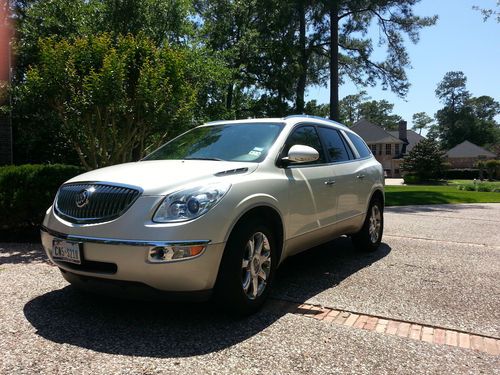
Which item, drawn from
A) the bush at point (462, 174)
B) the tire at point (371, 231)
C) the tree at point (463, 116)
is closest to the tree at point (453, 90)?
the tree at point (463, 116)

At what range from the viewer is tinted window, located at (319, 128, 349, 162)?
561cm

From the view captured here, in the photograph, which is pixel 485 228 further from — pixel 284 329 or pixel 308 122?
pixel 284 329

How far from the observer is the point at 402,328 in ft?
12.5

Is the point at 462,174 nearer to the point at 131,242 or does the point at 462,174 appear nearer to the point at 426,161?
the point at 426,161

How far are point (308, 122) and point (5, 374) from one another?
3845mm

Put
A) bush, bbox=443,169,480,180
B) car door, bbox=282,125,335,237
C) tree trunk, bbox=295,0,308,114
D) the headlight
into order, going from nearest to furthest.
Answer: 1. the headlight
2. car door, bbox=282,125,335,237
3. tree trunk, bbox=295,0,308,114
4. bush, bbox=443,169,480,180

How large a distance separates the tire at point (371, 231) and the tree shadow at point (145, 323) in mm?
1835

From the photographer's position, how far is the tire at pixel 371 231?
6.54m

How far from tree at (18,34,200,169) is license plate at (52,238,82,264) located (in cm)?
370

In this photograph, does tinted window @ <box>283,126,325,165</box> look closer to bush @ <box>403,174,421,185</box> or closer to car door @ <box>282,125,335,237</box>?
car door @ <box>282,125,335,237</box>

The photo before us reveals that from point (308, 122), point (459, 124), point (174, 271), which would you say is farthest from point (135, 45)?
point (459, 124)

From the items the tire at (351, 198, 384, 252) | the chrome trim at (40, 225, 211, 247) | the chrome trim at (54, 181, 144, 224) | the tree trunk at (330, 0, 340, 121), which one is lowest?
the tire at (351, 198, 384, 252)

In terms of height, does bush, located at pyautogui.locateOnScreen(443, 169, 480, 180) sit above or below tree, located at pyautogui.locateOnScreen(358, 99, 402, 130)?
below

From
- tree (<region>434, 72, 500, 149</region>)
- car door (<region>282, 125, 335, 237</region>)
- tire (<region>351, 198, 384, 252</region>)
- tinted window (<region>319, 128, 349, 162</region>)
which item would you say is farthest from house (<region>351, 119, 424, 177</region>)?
car door (<region>282, 125, 335, 237</region>)
